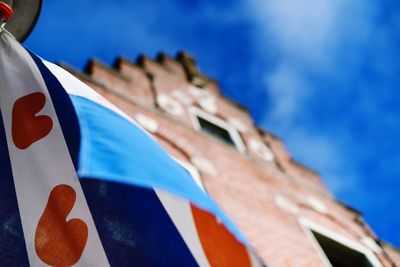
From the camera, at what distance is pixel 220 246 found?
291 cm

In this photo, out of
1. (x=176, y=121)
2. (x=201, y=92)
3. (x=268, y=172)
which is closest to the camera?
(x=176, y=121)

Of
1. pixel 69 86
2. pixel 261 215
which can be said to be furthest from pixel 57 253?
pixel 261 215

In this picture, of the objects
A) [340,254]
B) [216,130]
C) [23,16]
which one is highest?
[216,130]

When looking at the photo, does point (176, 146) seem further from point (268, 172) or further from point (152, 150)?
point (152, 150)

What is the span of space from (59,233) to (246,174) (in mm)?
4634

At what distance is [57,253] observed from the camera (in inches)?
103

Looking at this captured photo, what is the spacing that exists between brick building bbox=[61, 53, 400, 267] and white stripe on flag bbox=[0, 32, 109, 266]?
2816mm

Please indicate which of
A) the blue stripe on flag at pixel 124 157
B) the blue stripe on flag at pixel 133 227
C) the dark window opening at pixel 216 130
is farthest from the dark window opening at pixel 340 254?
the blue stripe on flag at pixel 124 157

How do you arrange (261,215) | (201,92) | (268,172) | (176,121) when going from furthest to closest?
(201,92) < (268,172) < (176,121) < (261,215)

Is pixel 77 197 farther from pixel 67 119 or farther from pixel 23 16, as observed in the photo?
pixel 23 16

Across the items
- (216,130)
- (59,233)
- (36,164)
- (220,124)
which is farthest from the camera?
(220,124)

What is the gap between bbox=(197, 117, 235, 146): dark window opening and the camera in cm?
829

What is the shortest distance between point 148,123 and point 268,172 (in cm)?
234

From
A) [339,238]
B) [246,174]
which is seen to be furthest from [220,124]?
[339,238]
